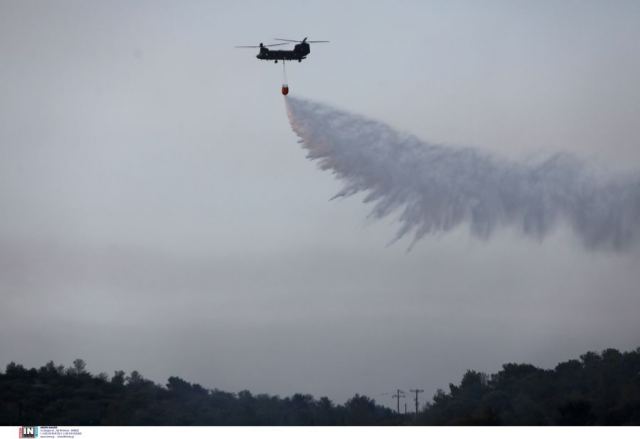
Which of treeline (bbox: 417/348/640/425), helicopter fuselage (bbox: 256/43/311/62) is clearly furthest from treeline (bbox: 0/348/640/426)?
helicopter fuselage (bbox: 256/43/311/62)

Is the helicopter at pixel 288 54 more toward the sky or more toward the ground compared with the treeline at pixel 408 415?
more toward the sky

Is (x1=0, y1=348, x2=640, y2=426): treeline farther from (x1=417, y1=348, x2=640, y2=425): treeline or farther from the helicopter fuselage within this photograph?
the helicopter fuselage

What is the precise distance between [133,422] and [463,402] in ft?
51.2

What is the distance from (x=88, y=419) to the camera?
251ft

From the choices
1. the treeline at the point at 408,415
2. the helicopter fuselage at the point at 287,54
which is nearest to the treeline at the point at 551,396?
the treeline at the point at 408,415

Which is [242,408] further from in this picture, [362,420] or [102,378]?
[102,378]
